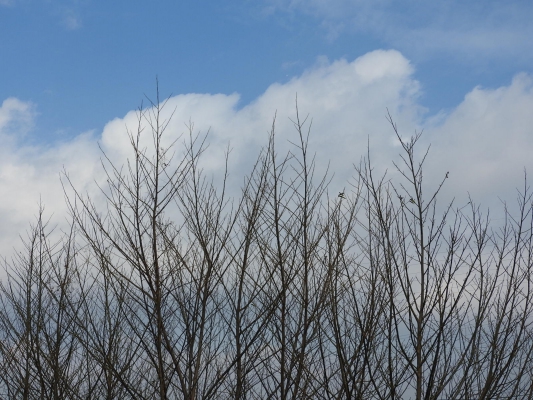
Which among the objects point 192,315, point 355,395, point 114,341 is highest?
point 114,341

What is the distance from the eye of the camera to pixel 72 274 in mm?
6320

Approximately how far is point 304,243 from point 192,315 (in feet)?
3.39

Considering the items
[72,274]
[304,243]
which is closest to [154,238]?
[304,243]

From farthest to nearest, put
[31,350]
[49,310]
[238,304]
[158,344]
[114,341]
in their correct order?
[49,310]
[114,341]
[31,350]
[238,304]
[158,344]

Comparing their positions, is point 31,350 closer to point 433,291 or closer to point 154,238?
point 154,238

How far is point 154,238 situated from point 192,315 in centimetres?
65

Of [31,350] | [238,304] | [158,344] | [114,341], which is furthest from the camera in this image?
[114,341]

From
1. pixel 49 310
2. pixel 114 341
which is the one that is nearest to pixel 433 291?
pixel 114 341

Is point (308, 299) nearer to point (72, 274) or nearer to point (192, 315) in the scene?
point (192, 315)

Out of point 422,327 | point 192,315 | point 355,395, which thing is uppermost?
point 192,315

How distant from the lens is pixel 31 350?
546cm

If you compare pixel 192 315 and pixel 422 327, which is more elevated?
pixel 192 315

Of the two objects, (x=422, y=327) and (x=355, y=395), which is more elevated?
(x=422, y=327)

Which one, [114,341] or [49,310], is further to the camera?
[49,310]
